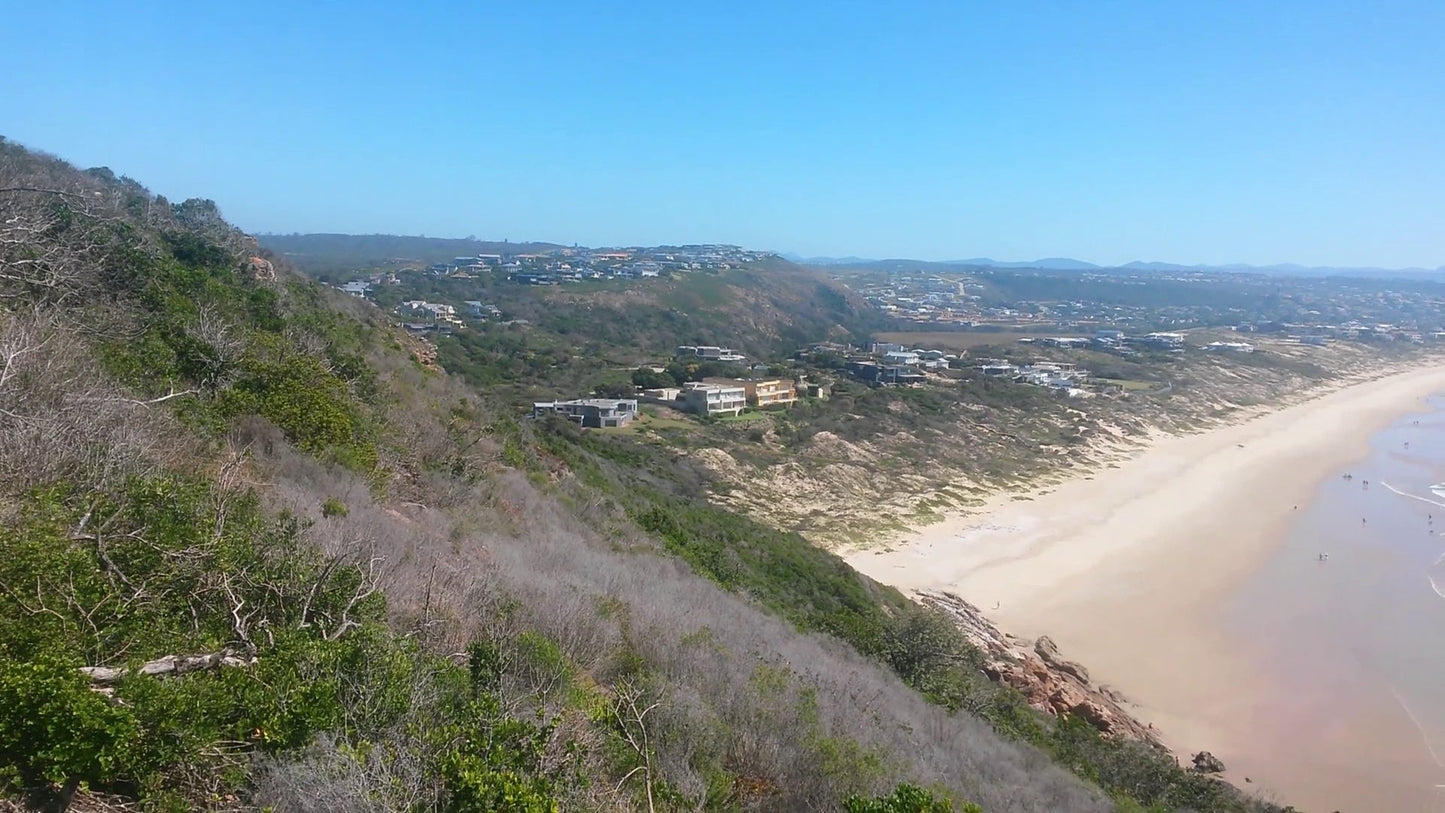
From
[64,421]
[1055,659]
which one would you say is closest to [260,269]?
[64,421]

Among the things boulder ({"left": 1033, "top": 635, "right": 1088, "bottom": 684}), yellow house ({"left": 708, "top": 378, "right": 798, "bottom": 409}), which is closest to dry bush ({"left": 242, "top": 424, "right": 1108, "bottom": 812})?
boulder ({"left": 1033, "top": 635, "right": 1088, "bottom": 684})

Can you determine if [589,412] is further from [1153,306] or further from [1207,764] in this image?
[1153,306]

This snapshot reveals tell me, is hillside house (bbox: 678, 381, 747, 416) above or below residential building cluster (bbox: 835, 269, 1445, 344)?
below

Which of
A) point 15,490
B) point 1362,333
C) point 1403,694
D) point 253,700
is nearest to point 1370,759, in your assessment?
point 1403,694

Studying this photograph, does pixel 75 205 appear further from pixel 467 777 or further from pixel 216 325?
pixel 467 777

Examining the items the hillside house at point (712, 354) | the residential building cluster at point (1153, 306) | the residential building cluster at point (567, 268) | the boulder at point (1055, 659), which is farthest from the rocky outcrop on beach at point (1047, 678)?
the residential building cluster at point (1153, 306)

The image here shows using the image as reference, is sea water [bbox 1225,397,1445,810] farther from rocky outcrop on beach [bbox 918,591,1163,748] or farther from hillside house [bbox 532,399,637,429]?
hillside house [bbox 532,399,637,429]

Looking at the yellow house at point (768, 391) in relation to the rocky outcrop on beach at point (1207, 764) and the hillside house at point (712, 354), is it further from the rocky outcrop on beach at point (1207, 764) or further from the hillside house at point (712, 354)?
the rocky outcrop on beach at point (1207, 764)
